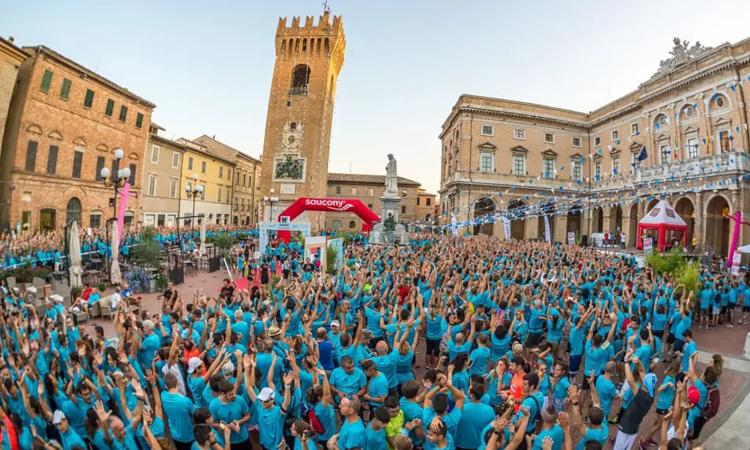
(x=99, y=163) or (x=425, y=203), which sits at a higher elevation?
(x=425, y=203)

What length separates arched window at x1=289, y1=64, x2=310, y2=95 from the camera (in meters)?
45.3

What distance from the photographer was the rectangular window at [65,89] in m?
26.8

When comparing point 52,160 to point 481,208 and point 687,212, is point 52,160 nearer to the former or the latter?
point 481,208

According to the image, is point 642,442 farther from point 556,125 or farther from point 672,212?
point 556,125

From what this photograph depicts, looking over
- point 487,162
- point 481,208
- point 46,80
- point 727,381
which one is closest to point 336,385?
point 727,381

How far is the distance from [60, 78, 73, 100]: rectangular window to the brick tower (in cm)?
1841

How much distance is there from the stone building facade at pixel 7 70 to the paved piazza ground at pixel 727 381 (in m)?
18.2

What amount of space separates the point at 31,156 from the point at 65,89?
4.97m

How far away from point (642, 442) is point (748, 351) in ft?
20.5

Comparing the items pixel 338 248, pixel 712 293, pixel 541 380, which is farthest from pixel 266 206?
pixel 541 380

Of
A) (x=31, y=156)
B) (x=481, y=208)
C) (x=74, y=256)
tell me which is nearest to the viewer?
(x=74, y=256)

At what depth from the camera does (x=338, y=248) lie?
17938mm

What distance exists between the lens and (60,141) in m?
27.1

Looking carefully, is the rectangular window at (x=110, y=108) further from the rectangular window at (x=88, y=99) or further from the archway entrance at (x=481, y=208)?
the archway entrance at (x=481, y=208)
